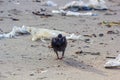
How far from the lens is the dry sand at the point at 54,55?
8547 millimetres

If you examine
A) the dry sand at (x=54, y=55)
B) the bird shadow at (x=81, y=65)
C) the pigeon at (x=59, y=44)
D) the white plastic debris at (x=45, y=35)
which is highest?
the pigeon at (x=59, y=44)

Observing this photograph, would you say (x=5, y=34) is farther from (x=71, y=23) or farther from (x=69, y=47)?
(x=71, y=23)

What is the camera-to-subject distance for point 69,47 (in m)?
11.0

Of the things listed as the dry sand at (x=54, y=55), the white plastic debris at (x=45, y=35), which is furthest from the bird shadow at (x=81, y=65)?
the white plastic debris at (x=45, y=35)

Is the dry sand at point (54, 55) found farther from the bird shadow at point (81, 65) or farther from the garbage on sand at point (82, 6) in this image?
the garbage on sand at point (82, 6)

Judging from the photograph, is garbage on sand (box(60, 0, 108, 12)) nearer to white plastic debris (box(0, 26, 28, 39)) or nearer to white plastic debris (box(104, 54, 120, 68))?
white plastic debris (box(0, 26, 28, 39))

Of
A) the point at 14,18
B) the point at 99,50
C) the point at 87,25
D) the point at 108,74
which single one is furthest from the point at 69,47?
the point at 14,18

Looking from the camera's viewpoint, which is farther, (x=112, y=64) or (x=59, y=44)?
(x=59, y=44)

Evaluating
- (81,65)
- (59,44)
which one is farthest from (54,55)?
(81,65)

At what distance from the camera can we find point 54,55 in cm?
1023

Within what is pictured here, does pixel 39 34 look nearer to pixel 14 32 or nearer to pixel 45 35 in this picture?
pixel 45 35

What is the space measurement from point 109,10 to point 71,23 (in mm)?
4047

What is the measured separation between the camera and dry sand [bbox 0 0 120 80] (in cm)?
855

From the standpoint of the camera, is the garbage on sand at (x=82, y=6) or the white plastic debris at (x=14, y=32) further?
the garbage on sand at (x=82, y=6)
